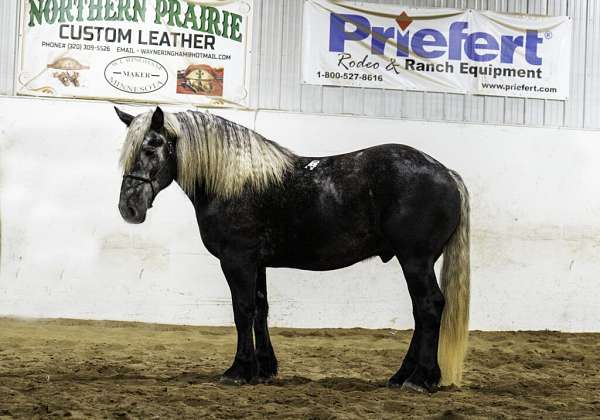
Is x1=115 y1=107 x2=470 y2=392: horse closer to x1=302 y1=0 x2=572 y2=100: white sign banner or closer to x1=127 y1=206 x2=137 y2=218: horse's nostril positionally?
x1=127 y1=206 x2=137 y2=218: horse's nostril

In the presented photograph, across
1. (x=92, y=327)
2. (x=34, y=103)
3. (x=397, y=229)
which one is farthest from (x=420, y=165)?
(x=34, y=103)

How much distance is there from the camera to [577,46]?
802 centimetres

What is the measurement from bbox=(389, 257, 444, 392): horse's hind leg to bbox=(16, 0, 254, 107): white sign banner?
3956 millimetres

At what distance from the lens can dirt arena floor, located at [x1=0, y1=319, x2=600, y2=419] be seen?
11.5ft

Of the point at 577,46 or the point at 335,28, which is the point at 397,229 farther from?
the point at 577,46

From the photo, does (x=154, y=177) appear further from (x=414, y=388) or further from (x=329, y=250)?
(x=414, y=388)

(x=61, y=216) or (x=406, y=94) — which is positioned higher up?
(x=406, y=94)

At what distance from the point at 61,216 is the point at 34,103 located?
3.87 ft

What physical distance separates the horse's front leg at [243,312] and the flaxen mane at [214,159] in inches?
17.5

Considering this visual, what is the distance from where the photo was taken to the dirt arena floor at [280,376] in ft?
11.5

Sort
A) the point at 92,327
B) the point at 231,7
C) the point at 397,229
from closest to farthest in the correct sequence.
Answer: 1. the point at 397,229
2. the point at 92,327
3. the point at 231,7

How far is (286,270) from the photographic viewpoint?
7414 mm

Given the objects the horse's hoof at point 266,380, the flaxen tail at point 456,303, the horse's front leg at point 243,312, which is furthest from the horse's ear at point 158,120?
the flaxen tail at point 456,303

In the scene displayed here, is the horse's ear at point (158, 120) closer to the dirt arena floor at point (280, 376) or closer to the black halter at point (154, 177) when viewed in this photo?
the black halter at point (154, 177)
